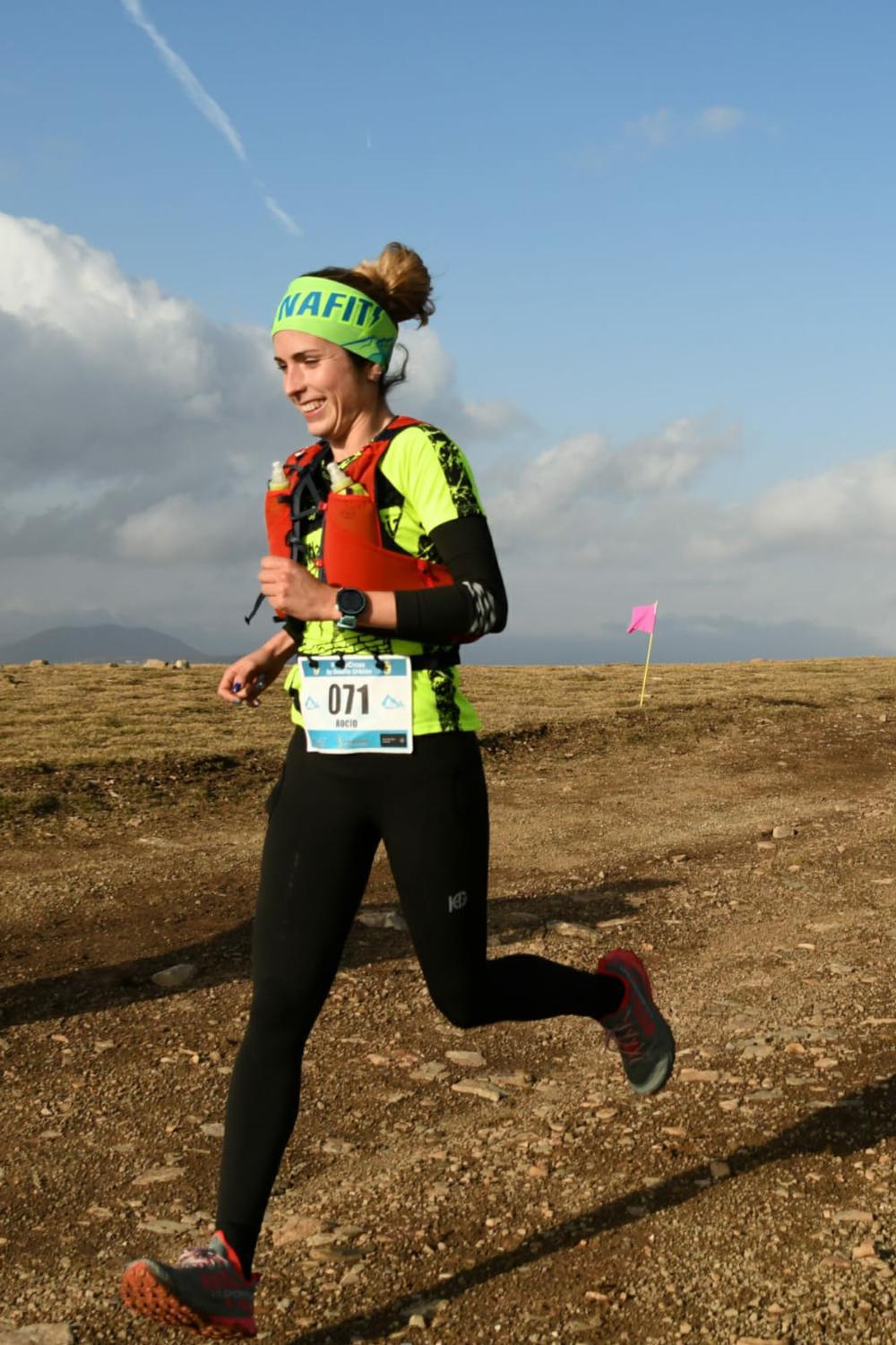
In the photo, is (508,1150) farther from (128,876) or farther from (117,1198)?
(128,876)

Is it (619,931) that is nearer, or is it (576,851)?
(619,931)

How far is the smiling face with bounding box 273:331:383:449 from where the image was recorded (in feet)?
11.9

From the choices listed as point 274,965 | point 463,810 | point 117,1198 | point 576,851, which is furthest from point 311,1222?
point 576,851

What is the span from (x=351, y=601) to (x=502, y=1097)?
2.66 metres

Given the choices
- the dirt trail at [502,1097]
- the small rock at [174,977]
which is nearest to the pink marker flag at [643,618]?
the dirt trail at [502,1097]

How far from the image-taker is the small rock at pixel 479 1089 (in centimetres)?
527

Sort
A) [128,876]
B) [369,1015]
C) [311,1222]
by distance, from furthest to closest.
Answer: [128,876], [369,1015], [311,1222]

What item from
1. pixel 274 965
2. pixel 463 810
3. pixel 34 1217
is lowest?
pixel 34 1217

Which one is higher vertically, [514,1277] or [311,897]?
[311,897]

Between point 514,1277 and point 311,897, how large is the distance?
1280mm

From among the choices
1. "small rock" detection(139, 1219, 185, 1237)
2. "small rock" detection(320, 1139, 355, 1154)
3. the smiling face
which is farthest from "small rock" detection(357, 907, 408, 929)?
the smiling face

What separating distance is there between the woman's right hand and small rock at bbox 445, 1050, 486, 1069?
7.48 ft

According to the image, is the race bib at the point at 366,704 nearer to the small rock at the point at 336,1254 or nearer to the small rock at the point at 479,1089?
the small rock at the point at 336,1254

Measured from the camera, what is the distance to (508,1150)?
4711mm
